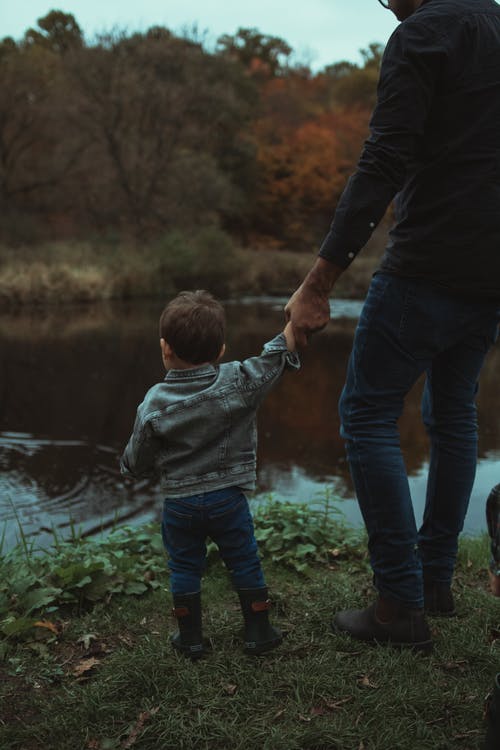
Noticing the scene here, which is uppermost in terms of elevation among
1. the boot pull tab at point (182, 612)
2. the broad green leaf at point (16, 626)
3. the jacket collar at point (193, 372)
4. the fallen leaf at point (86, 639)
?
the jacket collar at point (193, 372)

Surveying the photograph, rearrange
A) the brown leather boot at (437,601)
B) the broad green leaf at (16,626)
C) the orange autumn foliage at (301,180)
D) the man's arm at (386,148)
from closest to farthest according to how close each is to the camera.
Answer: the man's arm at (386,148), the broad green leaf at (16,626), the brown leather boot at (437,601), the orange autumn foliage at (301,180)

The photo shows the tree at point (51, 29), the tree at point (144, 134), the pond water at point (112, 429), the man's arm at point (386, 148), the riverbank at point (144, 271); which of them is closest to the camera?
the man's arm at point (386, 148)

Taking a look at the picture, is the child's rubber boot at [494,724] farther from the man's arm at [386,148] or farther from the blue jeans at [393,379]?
the man's arm at [386,148]

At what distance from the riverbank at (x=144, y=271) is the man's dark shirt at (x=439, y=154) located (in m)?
18.2

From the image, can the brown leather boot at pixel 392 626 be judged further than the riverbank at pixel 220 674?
Yes

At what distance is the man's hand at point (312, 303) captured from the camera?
2354mm

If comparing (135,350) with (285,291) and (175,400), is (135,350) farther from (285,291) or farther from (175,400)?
(285,291)

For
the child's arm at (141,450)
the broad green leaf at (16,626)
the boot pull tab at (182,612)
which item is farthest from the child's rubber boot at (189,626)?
the broad green leaf at (16,626)

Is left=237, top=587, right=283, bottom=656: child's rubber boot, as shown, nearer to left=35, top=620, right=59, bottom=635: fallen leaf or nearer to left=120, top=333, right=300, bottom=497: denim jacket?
left=120, top=333, right=300, bottom=497: denim jacket

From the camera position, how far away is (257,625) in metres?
2.45

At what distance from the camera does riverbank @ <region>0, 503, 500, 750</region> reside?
6.59ft

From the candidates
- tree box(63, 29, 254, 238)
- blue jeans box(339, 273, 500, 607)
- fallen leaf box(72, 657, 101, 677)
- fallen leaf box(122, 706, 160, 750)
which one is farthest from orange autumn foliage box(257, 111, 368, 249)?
fallen leaf box(122, 706, 160, 750)

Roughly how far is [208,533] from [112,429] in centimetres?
577

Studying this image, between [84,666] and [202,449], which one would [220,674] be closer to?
[84,666]
